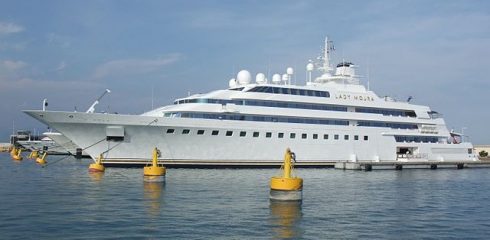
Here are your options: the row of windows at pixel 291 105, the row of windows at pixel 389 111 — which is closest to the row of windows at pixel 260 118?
the row of windows at pixel 291 105

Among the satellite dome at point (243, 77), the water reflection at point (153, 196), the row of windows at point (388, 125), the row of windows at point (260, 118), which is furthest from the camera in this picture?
the row of windows at point (388, 125)

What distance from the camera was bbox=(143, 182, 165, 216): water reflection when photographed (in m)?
18.7

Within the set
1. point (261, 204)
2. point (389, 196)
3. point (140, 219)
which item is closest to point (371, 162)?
point (389, 196)

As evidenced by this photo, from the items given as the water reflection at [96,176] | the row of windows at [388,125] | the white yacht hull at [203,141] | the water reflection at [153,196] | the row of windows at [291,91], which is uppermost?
the row of windows at [291,91]

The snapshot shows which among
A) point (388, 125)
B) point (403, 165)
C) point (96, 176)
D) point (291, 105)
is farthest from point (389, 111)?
point (96, 176)

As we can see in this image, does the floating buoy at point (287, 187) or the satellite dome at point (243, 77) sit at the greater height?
the satellite dome at point (243, 77)

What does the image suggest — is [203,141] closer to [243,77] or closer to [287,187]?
[243,77]

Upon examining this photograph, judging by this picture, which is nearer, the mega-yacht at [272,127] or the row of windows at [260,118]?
the mega-yacht at [272,127]

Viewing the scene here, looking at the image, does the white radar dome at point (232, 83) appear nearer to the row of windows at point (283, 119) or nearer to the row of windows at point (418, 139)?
the row of windows at point (283, 119)

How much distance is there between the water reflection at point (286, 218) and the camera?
15.0 m

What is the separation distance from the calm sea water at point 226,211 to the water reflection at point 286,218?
36 millimetres

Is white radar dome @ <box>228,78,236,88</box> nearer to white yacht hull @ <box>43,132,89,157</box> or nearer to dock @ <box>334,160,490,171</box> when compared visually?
dock @ <box>334,160,490,171</box>

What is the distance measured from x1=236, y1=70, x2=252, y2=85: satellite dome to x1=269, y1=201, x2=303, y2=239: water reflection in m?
26.1

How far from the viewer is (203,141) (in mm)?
40000
